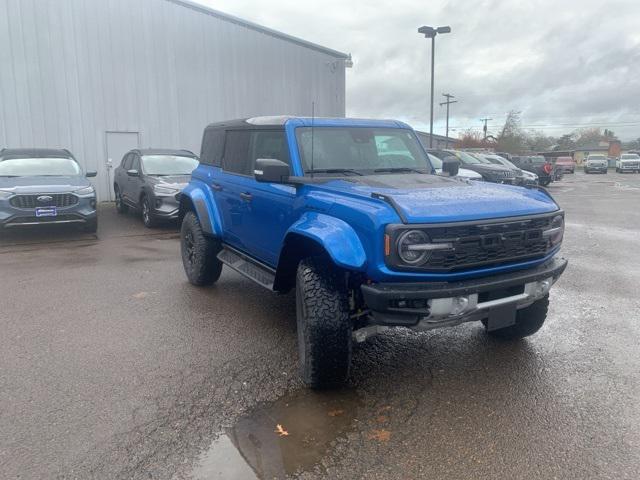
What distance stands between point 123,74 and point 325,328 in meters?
14.3

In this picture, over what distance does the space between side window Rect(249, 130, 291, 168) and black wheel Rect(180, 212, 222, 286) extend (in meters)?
1.29

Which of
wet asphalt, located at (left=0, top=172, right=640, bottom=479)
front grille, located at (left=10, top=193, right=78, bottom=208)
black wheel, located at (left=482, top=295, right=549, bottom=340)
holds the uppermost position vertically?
front grille, located at (left=10, top=193, right=78, bottom=208)

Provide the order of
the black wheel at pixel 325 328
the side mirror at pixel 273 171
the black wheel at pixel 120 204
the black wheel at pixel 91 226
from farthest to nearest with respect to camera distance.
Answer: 1. the black wheel at pixel 120 204
2. the black wheel at pixel 91 226
3. the side mirror at pixel 273 171
4. the black wheel at pixel 325 328

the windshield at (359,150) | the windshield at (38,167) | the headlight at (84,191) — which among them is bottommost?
the headlight at (84,191)

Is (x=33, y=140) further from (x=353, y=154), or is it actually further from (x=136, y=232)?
(x=353, y=154)

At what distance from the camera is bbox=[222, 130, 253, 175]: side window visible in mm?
5234

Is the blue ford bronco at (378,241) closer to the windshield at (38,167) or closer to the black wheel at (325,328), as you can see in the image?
the black wheel at (325,328)

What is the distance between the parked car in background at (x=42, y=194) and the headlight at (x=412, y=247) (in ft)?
26.3

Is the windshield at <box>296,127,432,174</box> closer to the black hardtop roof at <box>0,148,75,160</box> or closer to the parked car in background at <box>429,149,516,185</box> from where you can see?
the black hardtop roof at <box>0,148,75,160</box>

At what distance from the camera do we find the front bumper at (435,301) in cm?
318

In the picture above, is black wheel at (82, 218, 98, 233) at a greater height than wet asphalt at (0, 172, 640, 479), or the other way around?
black wheel at (82, 218, 98, 233)

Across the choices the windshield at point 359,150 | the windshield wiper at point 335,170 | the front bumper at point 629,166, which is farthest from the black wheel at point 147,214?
the front bumper at point 629,166

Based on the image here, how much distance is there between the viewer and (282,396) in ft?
11.8

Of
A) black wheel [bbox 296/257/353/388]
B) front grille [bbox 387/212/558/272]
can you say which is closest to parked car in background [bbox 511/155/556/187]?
front grille [bbox 387/212/558/272]
